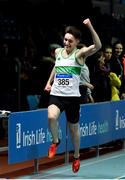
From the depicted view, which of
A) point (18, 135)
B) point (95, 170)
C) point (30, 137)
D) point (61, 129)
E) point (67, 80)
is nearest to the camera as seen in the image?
point (67, 80)

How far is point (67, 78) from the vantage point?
716 cm

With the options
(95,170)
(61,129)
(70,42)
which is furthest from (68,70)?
(95,170)

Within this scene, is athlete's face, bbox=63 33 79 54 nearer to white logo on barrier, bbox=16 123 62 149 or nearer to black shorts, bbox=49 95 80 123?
black shorts, bbox=49 95 80 123

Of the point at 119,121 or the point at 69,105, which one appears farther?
the point at 119,121

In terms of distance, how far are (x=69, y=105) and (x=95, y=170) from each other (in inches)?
50.3

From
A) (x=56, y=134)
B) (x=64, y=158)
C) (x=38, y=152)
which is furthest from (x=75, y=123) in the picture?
(x=64, y=158)

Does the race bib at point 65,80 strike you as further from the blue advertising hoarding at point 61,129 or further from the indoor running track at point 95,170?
the indoor running track at point 95,170

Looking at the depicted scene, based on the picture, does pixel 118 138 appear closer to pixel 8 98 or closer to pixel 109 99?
pixel 109 99

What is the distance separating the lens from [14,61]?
11.1m

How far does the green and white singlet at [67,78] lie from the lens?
23.5 ft

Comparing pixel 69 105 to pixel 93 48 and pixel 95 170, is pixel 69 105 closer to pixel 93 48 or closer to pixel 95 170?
pixel 93 48

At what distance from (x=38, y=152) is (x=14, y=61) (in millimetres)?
3730

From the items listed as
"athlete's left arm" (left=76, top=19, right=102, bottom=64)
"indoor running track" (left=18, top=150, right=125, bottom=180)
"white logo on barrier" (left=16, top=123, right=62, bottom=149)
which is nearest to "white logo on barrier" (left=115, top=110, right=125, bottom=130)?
"indoor running track" (left=18, top=150, right=125, bottom=180)

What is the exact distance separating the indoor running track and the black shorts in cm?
82
